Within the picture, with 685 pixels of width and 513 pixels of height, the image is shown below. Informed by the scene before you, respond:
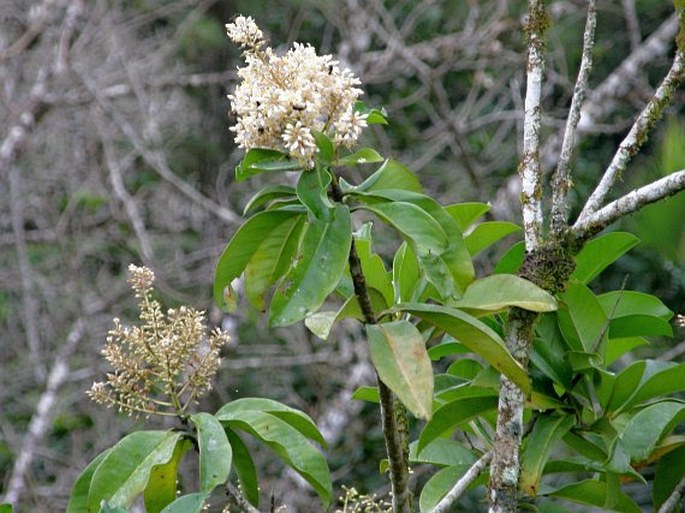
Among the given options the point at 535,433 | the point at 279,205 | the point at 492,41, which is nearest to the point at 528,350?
the point at 535,433

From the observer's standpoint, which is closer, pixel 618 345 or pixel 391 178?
pixel 391 178

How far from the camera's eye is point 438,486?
4.53ft

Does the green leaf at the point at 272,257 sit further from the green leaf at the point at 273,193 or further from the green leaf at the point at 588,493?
the green leaf at the point at 588,493

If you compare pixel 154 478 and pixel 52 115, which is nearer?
pixel 154 478

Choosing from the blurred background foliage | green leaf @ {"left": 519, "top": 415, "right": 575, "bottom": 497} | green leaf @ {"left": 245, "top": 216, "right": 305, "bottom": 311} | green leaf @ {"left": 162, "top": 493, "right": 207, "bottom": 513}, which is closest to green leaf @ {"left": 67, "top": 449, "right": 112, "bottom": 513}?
green leaf @ {"left": 162, "top": 493, "right": 207, "bottom": 513}

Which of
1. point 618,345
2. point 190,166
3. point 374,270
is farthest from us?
point 190,166

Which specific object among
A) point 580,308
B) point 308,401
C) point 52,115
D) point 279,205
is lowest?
point 580,308

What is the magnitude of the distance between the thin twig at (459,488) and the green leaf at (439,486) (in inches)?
4.8

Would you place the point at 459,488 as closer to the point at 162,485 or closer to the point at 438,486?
the point at 438,486

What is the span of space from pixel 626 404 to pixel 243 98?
24.9 inches

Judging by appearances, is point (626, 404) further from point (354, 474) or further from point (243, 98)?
point (354, 474)

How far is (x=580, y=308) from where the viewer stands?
1309 mm

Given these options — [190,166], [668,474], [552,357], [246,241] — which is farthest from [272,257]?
[190,166]

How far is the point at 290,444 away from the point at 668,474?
0.50m
